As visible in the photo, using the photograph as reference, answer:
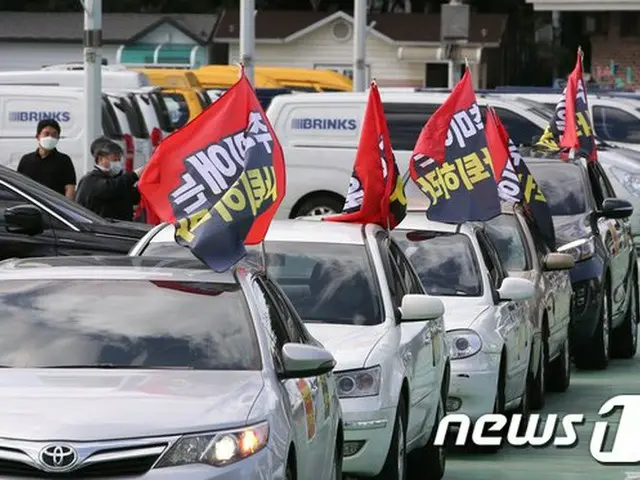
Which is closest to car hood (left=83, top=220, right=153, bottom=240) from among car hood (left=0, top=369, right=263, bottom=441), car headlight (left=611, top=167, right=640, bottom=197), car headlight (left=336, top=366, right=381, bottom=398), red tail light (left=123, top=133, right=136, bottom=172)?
car headlight (left=336, top=366, right=381, bottom=398)

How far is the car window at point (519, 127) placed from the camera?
1105 inches

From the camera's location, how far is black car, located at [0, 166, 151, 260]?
1617cm

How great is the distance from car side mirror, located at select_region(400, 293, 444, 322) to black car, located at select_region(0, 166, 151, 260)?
17.8 ft

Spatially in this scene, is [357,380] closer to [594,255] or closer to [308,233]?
[308,233]

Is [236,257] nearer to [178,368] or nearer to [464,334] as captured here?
[178,368]

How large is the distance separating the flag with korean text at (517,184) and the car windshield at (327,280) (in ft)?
17.4

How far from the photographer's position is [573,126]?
75.2 ft

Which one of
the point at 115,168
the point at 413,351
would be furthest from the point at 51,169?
the point at 413,351

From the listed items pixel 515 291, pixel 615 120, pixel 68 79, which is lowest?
pixel 615 120

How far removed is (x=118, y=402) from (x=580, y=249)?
11.0m

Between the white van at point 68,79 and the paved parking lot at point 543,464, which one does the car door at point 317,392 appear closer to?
the paved parking lot at point 543,464

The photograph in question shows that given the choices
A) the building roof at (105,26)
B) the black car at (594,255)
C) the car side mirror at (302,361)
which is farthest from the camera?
the building roof at (105,26)

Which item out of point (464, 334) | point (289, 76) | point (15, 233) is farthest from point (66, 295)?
point (289, 76)

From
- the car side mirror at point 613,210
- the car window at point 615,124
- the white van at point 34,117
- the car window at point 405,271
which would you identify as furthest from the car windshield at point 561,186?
the car window at point 615,124
